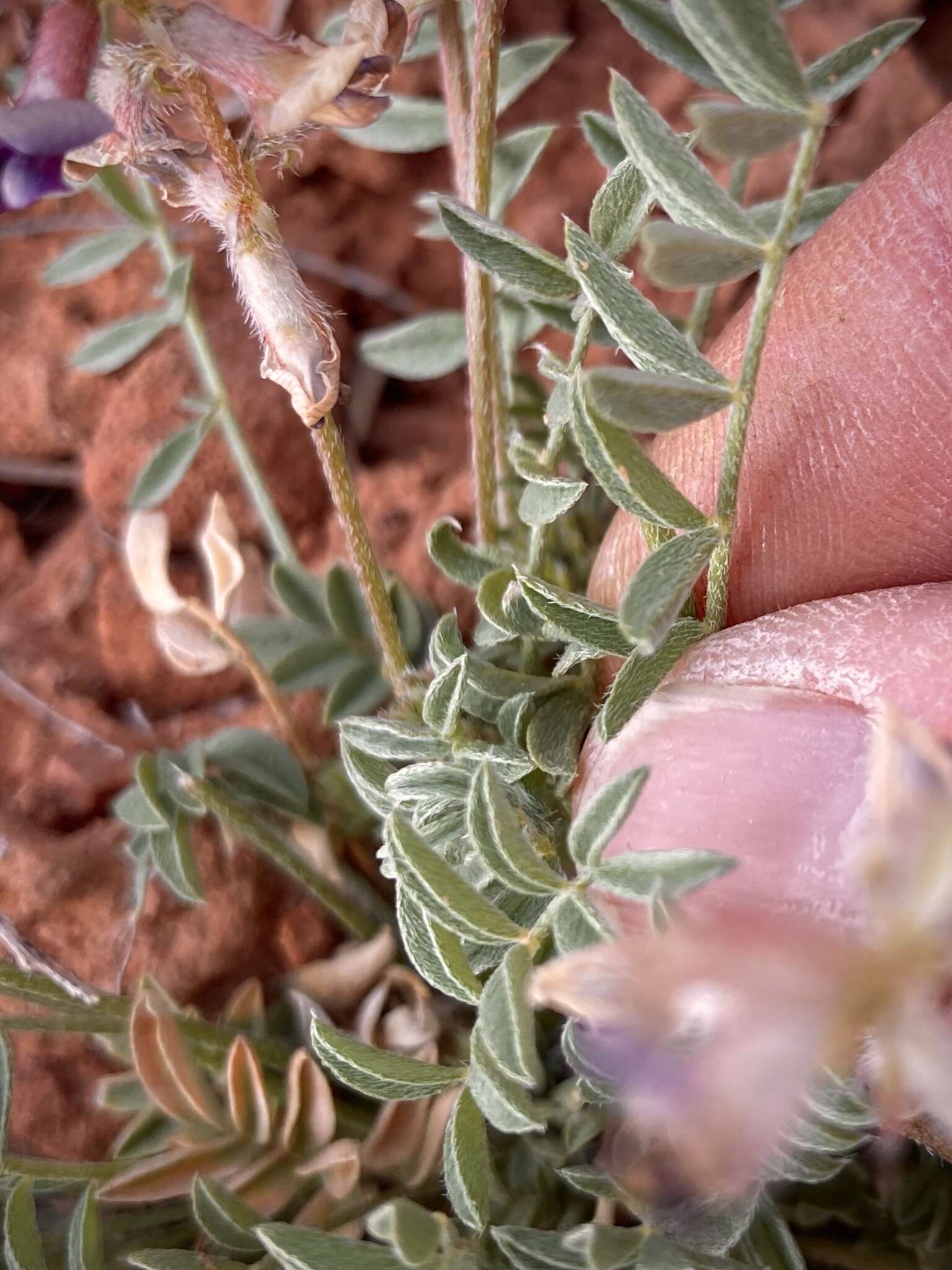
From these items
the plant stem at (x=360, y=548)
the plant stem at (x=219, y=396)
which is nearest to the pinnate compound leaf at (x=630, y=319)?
the plant stem at (x=360, y=548)

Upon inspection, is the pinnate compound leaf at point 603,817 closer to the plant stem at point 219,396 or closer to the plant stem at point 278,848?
the plant stem at point 278,848

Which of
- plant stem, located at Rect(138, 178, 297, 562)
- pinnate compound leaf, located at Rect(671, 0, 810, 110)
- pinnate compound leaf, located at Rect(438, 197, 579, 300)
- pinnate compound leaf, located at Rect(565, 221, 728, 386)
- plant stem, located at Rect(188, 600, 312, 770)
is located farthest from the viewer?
plant stem, located at Rect(138, 178, 297, 562)

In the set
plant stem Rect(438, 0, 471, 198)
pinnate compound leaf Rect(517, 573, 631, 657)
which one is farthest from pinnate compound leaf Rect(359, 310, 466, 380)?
pinnate compound leaf Rect(517, 573, 631, 657)

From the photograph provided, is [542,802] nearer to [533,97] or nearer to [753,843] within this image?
[753,843]

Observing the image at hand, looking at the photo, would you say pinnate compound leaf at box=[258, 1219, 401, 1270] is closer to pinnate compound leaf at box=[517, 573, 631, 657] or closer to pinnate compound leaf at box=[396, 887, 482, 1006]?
pinnate compound leaf at box=[396, 887, 482, 1006]

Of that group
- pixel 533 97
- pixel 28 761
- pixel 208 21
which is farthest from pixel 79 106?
pixel 533 97
